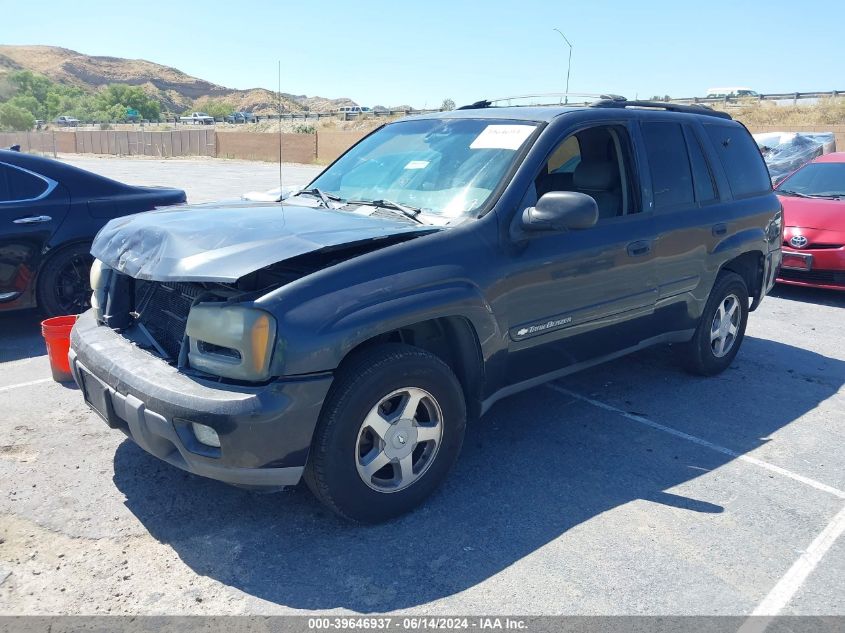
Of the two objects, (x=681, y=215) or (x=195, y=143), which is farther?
(x=195, y=143)

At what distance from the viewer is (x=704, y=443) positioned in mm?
4320

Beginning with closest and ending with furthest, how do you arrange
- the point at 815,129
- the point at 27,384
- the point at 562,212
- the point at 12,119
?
1. the point at 562,212
2. the point at 27,384
3. the point at 815,129
4. the point at 12,119

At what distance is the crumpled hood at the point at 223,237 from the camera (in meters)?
2.95

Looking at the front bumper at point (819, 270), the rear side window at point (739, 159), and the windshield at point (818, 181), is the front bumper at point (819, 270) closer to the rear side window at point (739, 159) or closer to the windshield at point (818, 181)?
the windshield at point (818, 181)

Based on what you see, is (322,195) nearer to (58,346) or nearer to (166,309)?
(166,309)

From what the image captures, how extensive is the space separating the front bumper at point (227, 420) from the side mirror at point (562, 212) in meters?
1.41

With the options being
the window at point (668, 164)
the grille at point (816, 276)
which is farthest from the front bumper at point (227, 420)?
the grille at point (816, 276)

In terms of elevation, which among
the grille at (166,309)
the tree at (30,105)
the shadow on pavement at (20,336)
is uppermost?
the tree at (30,105)

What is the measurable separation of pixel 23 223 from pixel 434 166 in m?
3.83

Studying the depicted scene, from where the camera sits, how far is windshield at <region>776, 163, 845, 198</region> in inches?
358

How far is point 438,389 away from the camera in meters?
3.29

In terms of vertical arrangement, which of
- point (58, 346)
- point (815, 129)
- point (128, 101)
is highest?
point (128, 101)

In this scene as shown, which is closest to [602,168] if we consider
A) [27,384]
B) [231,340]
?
[231,340]

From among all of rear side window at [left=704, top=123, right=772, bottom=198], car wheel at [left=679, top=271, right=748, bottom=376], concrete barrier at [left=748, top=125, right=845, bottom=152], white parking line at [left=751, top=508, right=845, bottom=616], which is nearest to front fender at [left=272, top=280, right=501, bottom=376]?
white parking line at [left=751, top=508, right=845, bottom=616]
